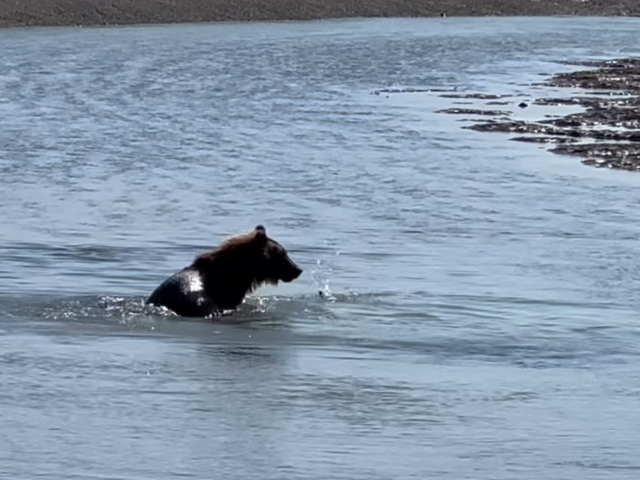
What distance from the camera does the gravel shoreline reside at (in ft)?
198

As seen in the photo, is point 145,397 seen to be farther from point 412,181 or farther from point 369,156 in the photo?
point 369,156

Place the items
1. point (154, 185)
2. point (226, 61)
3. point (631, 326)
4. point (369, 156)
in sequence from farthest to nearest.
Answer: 1. point (226, 61)
2. point (369, 156)
3. point (154, 185)
4. point (631, 326)

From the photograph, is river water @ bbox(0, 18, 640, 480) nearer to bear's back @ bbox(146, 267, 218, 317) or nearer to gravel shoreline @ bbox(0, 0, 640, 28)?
bear's back @ bbox(146, 267, 218, 317)

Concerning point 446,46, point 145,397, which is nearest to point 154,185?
point 145,397

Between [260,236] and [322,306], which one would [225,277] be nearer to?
[260,236]

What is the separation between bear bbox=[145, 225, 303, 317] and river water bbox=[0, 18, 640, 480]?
0.18m

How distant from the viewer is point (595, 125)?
2797 cm

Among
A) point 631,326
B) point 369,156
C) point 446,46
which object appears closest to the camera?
point 631,326

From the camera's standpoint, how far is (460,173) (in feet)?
70.8

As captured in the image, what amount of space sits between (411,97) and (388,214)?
659 inches

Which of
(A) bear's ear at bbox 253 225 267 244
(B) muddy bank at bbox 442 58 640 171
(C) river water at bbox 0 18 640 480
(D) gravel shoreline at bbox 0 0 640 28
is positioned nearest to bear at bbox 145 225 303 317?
(A) bear's ear at bbox 253 225 267 244

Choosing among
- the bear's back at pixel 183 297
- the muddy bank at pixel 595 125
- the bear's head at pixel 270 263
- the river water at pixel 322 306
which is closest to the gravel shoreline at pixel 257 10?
the muddy bank at pixel 595 125

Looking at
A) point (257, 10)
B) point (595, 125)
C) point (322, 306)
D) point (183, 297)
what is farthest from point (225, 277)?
point (257, 10)

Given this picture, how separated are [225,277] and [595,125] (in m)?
16.2
